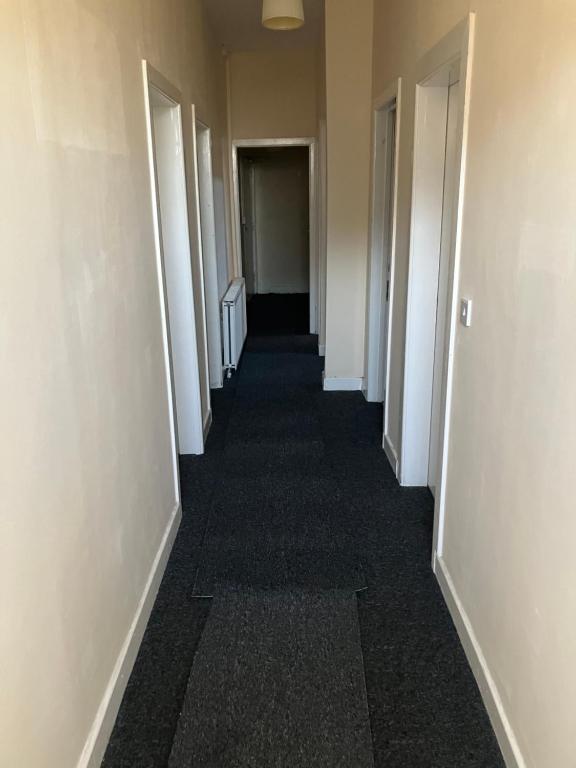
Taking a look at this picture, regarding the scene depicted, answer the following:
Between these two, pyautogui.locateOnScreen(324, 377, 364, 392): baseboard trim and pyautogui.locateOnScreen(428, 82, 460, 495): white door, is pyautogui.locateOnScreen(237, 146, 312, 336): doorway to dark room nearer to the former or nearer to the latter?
pyautogui.locateOnScreen(324, 377, 364, 392): baseboard trim

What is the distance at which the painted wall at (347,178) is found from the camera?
169 inches

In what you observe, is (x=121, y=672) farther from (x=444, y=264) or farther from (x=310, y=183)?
(x=310, y=183)

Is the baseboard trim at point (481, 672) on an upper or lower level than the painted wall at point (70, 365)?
lower

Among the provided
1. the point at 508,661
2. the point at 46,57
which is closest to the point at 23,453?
the point at 46,57

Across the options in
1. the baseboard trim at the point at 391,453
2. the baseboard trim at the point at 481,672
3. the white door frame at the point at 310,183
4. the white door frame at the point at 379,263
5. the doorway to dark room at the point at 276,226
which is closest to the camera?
the baseboard trim at the point at 481,672

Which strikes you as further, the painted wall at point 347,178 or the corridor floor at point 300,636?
the painted wall at point 347,178

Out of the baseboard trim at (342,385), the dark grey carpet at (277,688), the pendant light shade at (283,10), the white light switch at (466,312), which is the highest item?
the pendant light shade at (283,10)

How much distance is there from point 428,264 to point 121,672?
2284 mm

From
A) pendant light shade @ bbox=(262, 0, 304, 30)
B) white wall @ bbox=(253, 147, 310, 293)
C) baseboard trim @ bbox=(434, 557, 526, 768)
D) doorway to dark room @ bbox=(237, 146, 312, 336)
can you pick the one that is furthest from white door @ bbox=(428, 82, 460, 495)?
white wall @ bbox=(253, 147, 310, 293)

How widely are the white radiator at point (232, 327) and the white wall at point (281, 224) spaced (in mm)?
4025

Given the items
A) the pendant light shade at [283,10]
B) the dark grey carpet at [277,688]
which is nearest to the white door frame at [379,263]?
the pendant light shade at [283,10]

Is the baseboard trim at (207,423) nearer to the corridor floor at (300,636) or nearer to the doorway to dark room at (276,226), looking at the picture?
the corridor floor at (300,636)

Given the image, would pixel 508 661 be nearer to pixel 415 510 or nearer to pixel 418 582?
pixel 418 582

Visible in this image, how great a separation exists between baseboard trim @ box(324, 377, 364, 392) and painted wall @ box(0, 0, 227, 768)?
2.66 m
